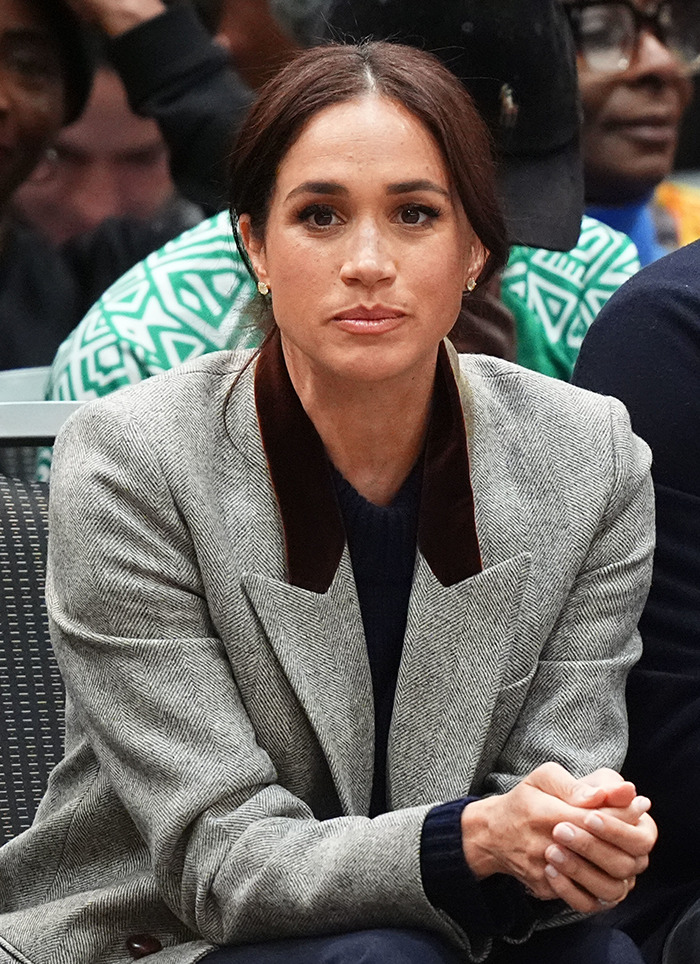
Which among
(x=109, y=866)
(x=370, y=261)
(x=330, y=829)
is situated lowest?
(x=109, y=866)

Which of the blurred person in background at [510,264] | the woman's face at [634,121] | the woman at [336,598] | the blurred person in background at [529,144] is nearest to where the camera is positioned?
the woman at [336,598]

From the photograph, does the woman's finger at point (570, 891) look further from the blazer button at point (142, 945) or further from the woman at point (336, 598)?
the blazer button at point (142, 945)

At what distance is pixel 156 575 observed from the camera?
5.98 feet

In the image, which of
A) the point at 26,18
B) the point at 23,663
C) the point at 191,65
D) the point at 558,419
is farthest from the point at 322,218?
the point at 26,18

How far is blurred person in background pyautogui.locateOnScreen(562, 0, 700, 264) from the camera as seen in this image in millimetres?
3629

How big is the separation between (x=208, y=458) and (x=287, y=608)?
180 mm

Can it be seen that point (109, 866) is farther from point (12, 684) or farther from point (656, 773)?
point (656, 773)

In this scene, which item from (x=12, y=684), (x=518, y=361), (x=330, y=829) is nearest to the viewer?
(x=330, y=829)

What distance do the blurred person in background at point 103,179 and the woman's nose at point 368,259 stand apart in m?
1.62

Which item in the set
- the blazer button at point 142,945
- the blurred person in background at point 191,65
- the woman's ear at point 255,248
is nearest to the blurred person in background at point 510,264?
the blurred person in background at point 191,65

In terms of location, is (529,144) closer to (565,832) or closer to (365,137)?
(365,137)

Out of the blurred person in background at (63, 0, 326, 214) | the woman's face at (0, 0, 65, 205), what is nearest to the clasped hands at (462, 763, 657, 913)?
the blurred person in background at (63, 0, 326, 214)

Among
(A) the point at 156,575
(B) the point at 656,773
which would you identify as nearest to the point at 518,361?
(B) the point at 656,773

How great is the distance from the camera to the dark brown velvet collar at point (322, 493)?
189 centimetres
